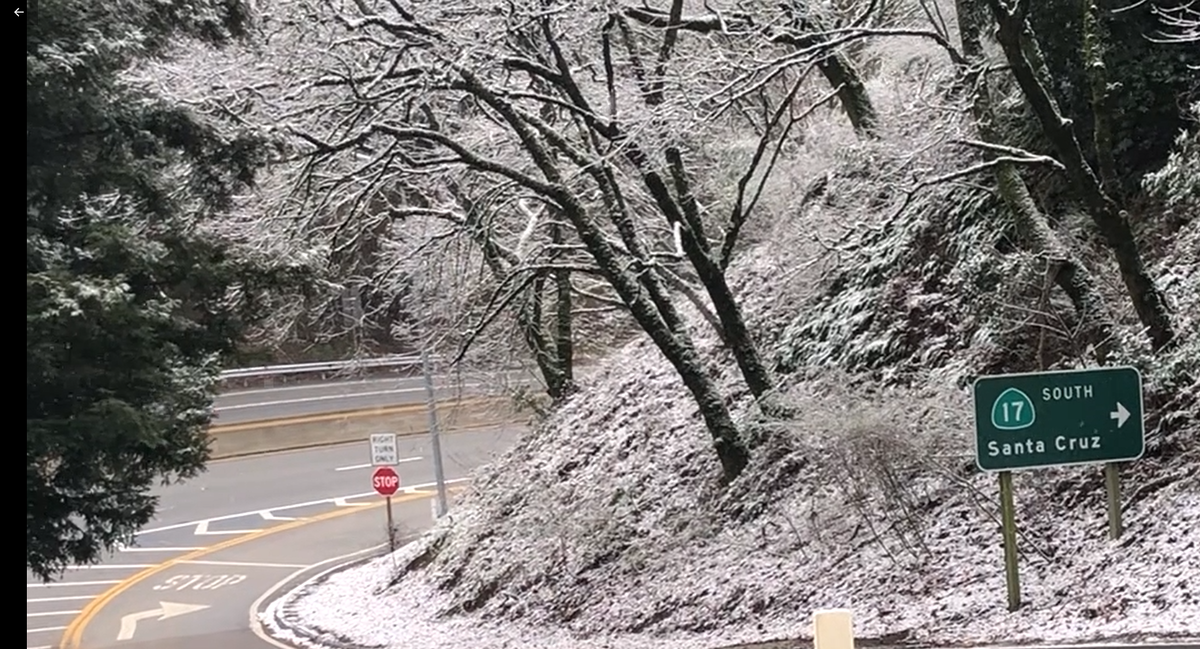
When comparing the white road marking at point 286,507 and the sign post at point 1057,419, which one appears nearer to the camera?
the sign post at point 1057,419

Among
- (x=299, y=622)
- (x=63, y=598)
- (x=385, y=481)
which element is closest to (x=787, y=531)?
(x=299, y=622)

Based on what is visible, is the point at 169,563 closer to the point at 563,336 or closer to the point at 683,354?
the point at 563,336

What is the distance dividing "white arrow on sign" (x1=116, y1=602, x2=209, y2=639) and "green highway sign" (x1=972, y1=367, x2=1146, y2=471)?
1698cm

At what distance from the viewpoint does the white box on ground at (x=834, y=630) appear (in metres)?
5.14

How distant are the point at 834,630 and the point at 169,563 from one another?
23489 millimetres

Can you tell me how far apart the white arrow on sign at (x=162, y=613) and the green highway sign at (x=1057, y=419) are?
55.7 feet

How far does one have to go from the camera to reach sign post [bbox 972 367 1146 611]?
306 inches

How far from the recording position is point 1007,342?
1175 centimetres

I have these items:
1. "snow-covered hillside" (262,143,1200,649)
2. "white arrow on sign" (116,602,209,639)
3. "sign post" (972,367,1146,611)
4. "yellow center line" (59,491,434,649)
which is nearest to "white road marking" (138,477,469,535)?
"yellow center line" (59,491,434,649)

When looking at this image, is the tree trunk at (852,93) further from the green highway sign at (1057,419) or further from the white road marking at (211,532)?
the white road marking at (211,532)

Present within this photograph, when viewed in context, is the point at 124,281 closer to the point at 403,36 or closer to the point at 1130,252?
the point at 403,36

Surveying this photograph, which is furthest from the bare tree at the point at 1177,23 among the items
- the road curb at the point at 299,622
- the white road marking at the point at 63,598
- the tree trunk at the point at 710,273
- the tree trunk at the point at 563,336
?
the white road marking at the point at 63,598

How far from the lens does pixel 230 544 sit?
1065 inches

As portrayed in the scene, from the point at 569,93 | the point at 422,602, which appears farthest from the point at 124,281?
the point at 422,602
